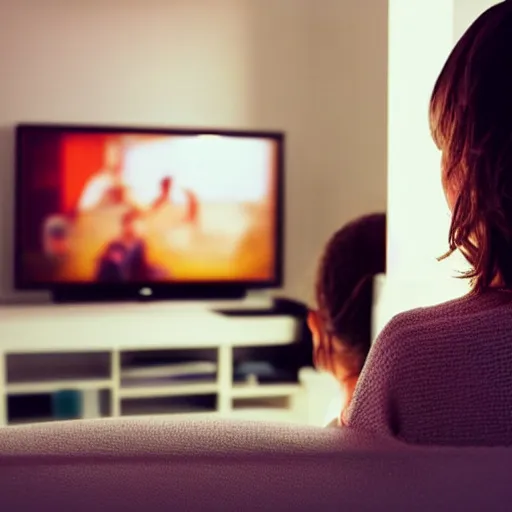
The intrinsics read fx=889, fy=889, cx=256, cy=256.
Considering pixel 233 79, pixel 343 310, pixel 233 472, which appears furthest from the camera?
pixel 233 79

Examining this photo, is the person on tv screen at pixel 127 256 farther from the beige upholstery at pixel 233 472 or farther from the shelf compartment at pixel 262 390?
the beige upholstery at pixel 233 472

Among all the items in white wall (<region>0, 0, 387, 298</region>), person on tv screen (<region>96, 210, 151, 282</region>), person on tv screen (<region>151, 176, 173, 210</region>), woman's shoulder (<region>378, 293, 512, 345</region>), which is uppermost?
white wall (<region>0, 0, 387, 298</region>)

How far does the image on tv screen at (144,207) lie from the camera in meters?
3.77

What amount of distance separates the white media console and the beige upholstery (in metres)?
2.88

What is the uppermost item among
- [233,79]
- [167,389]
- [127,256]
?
[233,79]

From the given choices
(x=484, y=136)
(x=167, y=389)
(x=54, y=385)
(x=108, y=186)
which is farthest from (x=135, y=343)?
(x=484, y=136)

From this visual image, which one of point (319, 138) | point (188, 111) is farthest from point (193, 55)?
point (319, 138)

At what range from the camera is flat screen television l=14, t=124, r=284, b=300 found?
148 inches

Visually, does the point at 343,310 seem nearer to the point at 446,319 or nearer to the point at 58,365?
the point at 446,319

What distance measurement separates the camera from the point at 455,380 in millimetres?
660

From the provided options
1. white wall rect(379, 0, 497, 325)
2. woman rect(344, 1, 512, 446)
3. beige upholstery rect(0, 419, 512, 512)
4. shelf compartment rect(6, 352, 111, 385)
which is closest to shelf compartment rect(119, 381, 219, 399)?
shelf compartment rect(6, 352, 111, 385)

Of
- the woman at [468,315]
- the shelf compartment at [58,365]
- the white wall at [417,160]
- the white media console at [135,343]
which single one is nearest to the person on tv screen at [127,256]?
the white media console at [135,343]

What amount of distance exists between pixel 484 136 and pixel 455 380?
0.69 feet

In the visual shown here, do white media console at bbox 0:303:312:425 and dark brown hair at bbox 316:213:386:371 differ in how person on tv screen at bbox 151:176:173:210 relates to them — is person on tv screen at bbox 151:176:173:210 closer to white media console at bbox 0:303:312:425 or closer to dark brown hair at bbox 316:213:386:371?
white media console at bbox 0:303:312:425
